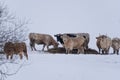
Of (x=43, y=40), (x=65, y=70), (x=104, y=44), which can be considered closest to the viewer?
(x=65, y=70)

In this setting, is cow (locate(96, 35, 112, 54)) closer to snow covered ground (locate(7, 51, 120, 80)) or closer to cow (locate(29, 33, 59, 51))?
cow (locate(29, 33, 59, 51))

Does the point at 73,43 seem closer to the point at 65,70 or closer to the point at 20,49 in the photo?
the point at 20,49

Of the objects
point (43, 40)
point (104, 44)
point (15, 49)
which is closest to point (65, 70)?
point (15, 49)

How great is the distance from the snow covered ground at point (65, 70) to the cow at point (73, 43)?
420cm

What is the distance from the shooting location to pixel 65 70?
77.3 ft

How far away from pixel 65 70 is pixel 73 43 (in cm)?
640

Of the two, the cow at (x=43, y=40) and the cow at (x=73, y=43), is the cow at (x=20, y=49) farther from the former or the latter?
the cow at (x=43, y=40)

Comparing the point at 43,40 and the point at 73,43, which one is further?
the point at 43,40

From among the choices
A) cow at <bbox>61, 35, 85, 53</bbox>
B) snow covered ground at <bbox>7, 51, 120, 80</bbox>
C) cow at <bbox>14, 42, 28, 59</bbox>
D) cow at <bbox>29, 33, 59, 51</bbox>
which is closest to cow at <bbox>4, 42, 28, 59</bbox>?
cow at <bbox>14, 42, 28, 59</bbox>

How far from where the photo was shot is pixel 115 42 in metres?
31.0

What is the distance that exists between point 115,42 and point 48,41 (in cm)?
291

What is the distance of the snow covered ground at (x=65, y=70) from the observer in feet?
75.5

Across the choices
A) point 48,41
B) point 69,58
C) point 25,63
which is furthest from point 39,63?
point 48,41

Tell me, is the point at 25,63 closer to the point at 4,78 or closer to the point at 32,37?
the point at 4,78
